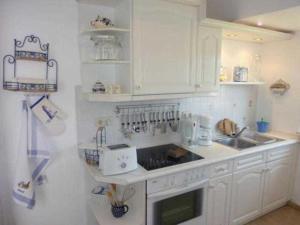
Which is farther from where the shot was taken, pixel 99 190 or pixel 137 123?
pixel 137 123

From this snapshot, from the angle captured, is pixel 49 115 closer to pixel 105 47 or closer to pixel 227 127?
pixel 105 47

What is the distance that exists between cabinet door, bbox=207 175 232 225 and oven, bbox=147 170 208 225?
8 cm

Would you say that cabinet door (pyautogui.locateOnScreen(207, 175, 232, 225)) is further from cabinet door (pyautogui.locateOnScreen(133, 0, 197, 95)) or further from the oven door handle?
cabinet door (pyautogui.locateOnScreen(133, 0, 197, 95))

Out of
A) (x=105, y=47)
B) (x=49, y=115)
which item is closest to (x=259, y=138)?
(x=105, y=47)

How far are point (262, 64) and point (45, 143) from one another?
2686 mm

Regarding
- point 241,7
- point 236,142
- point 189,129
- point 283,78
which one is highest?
point 241,7

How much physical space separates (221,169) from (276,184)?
962mm

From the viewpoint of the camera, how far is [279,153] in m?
2.41

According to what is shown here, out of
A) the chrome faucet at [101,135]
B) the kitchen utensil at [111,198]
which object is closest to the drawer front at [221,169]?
the kitchen utensil at [111,198]

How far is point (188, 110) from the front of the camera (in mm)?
2381

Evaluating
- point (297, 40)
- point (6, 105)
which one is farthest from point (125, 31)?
point (297, 40)

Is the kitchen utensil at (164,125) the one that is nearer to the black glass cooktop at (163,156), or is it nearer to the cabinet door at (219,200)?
the black glass cooktop at (163,156)

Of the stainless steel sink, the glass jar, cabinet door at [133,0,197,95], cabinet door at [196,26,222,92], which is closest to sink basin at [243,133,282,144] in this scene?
the stainless steel sink

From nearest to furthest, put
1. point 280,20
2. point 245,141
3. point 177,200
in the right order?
point 177,200 < point 280,20 < point 245,141
